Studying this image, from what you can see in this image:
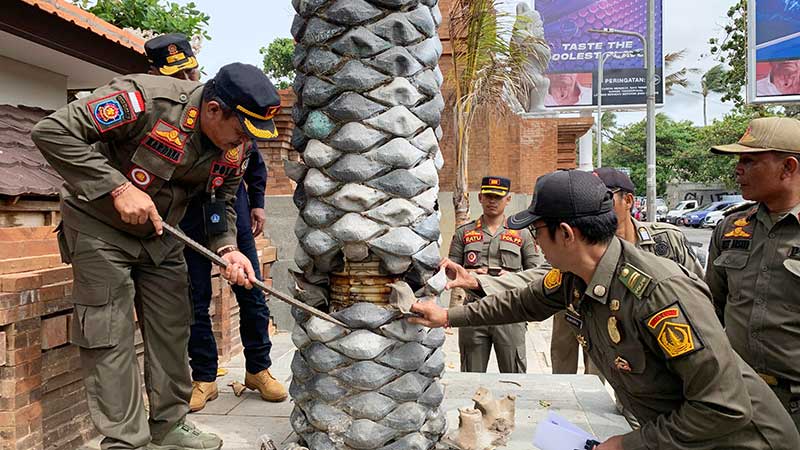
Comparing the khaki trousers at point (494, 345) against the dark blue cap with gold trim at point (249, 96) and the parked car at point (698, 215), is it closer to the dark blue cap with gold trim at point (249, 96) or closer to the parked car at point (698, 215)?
the dark blue cap with gold trim at point (249, 96)

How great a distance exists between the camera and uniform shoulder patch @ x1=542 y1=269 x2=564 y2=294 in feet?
8.00

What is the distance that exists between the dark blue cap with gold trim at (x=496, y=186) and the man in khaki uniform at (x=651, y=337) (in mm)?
2757

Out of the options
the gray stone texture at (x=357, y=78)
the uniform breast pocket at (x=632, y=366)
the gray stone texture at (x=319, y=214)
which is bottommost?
the uniform breast pocket at (x=632, y=366)

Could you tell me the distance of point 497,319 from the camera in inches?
103

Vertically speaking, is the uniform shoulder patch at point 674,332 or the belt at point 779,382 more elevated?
the uniform shoulder patch at point 674,332

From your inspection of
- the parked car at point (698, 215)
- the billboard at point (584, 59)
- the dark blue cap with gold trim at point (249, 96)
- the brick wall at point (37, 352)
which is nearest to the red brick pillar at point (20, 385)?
the brick wall at point (37, 352)

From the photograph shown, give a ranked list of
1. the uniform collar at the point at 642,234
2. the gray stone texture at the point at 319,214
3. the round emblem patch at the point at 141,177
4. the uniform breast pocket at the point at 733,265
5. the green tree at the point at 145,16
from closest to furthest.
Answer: the gray stone texture at the point at 319,214
the round emblem patch at the point at 141,177
the uniform breast pocket at the point at 733,265
the uniform collar at the point at 642,234
the green tree at the point at 145,16

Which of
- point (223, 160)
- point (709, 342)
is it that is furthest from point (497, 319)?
point (223, 160)

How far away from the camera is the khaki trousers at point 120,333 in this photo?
2236mm

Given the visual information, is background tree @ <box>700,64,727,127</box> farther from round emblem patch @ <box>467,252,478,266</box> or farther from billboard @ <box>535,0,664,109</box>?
round emblem patch @ <box>467,252,478,266</box>

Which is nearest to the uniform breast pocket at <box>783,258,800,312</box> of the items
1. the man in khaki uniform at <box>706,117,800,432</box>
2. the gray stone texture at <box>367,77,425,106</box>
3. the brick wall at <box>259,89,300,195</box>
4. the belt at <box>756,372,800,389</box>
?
the man in khaki uniform at <box>706,117,800,432</box>

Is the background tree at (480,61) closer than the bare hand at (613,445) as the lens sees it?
No

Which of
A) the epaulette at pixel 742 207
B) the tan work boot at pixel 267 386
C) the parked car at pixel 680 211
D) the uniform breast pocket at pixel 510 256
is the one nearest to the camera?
the epaulette at pixel 742 207

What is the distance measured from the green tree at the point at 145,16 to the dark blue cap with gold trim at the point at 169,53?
23.7 ft
